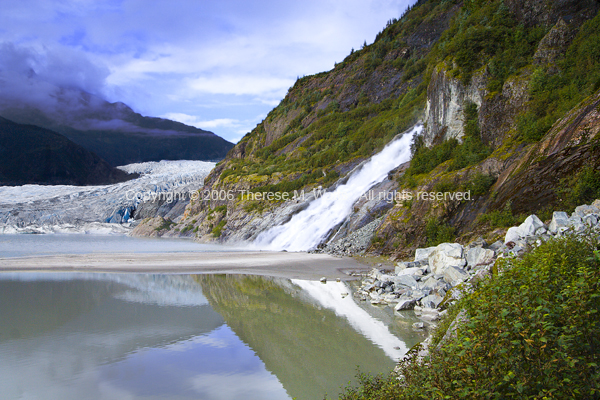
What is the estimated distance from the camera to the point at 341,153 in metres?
40.8

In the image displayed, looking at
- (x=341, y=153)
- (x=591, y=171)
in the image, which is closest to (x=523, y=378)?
(x=591, y=171)

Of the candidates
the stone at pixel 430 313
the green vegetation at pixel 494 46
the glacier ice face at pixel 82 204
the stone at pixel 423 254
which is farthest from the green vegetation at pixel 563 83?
the glacier ice face at pixel 82 204

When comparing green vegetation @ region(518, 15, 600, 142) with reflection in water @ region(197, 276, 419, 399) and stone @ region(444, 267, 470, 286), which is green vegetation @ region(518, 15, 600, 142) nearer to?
stone @ region(444, 267, 470, 286)

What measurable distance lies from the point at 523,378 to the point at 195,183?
78.5m

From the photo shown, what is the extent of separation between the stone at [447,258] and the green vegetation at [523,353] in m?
8.08

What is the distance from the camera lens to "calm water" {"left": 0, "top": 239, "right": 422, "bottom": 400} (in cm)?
651

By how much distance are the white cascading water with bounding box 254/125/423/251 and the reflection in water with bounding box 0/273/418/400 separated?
581 inches

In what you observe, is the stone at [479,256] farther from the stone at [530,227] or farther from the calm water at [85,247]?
the calm water at [85,247]

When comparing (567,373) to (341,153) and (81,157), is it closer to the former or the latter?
(341,153)

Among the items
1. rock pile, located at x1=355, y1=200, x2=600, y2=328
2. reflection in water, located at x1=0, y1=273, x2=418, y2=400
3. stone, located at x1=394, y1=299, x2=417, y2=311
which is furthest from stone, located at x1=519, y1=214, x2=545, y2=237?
reflection in water, located at x1=0, y1=273, x2=418, y2=400

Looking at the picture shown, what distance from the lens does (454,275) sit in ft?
37.8

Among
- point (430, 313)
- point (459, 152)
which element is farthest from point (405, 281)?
point (459, 152)

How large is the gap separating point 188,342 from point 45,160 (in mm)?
141430

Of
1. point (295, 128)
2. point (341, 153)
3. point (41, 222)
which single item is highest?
point (295, 128)
